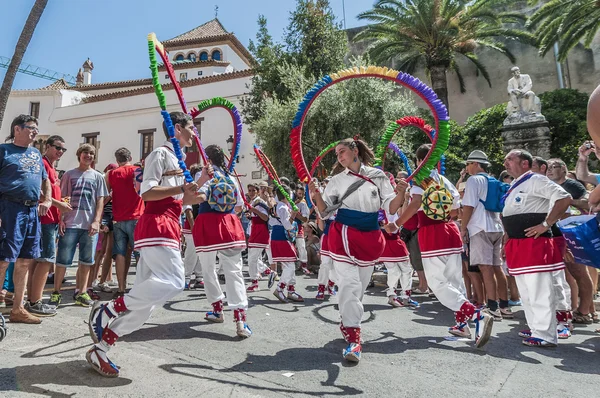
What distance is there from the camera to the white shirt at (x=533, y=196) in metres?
4.52

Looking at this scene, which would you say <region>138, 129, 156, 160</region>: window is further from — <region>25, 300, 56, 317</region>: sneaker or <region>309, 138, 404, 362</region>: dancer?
<region>309, 138, 404, 362</region>: dancer

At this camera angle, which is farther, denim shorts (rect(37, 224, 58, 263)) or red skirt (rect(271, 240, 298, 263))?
red skirt (rect(271, 240, 298, 263))

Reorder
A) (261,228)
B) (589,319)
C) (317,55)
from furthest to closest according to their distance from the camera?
(317,55) → (261,228) → (589,319)

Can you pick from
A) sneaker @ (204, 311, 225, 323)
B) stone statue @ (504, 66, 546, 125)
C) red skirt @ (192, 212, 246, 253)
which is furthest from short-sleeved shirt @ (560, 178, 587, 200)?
stone statue @ (504, 66, 546, 125)

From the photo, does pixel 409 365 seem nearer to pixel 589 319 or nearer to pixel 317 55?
pixel 589 319

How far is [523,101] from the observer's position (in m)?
17.1

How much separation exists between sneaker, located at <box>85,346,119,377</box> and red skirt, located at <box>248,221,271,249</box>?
471 centimetres

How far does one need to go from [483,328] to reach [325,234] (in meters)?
2.57

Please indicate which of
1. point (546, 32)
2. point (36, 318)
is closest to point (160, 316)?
point (36, 318)

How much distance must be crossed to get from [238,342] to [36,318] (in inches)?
84.1

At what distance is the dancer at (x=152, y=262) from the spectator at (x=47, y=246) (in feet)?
5.99

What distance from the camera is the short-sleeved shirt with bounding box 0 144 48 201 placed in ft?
14.0

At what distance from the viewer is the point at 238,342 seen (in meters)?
4.20

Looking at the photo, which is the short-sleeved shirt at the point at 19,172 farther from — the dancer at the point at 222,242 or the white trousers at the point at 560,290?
the white trousers at the point at 560,290
